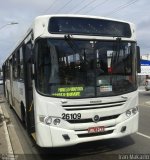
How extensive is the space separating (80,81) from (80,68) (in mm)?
292

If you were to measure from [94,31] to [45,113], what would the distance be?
220 centimetres

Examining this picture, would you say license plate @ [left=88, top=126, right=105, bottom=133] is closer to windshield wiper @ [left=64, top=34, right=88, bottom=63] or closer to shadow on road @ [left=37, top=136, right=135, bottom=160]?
shadow on road @ [left=37, top=136, right=135, bottom=160]

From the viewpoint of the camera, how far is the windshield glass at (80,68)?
823cm

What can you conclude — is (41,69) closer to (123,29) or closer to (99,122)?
(99,122)

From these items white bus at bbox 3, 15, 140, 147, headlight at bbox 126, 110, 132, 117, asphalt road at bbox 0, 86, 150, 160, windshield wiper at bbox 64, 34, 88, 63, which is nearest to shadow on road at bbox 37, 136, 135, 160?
asphalt road at bbox 0, 86, 150, 160

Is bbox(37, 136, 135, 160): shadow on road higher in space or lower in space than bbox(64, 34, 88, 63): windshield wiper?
lower

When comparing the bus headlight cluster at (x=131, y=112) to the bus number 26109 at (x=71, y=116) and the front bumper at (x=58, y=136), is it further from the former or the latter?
the bus number 26109 at (x=71, y=116)

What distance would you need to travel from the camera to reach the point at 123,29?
9.09 metres

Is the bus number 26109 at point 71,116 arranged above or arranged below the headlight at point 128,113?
above

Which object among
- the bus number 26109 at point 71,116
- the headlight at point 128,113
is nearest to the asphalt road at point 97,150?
the headlight at point 128,113

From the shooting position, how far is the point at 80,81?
8398 millimetres

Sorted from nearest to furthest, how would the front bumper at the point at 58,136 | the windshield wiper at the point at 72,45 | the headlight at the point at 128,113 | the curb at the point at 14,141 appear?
the front bumper at the point at 58,136 → the windshield wiper at the point at 72,45 → the headlight at the point at 128,113 → the curb at the point at 14,141

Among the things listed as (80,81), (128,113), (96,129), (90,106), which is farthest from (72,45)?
(128,113)

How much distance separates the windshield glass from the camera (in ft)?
27.0
